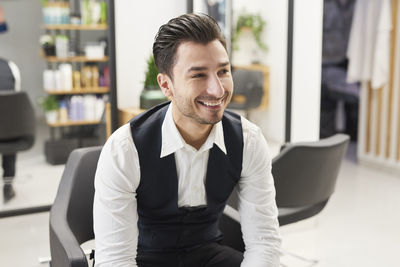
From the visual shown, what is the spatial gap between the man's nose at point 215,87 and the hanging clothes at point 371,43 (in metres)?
3.88

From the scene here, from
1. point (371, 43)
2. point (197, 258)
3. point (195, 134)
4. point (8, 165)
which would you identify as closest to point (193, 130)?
point (195, 134)

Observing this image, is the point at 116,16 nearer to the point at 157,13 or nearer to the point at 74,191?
the point at 157,13

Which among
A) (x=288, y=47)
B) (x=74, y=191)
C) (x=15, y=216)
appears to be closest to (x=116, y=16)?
(x=288, y=47)

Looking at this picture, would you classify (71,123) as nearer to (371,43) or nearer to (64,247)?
(371,43)

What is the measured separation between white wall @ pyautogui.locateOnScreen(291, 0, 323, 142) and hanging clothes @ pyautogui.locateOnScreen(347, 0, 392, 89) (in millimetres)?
1335

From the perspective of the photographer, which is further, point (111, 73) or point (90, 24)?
point (90, 24)

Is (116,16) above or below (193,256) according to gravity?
above

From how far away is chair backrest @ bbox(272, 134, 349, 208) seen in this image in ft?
8.34

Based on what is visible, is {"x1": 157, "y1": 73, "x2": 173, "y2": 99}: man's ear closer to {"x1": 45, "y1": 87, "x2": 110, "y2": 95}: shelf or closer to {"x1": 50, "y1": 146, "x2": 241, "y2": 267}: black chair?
{"x1": 50, "y1": 146, "x2": 241, "y2": 267}: black chair

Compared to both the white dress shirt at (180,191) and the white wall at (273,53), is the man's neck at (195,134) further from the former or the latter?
the white wall at (273,53)

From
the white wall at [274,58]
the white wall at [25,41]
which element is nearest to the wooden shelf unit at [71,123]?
the white wall at [25,41]

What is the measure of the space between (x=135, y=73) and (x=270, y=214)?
2.28 metres

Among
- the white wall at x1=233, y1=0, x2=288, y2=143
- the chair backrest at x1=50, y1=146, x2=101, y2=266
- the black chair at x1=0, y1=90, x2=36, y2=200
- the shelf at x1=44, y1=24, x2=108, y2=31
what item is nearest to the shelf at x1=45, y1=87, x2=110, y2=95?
the shelf at x1=44, y1=24, x2=108, y2=31

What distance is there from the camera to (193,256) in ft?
6.00
